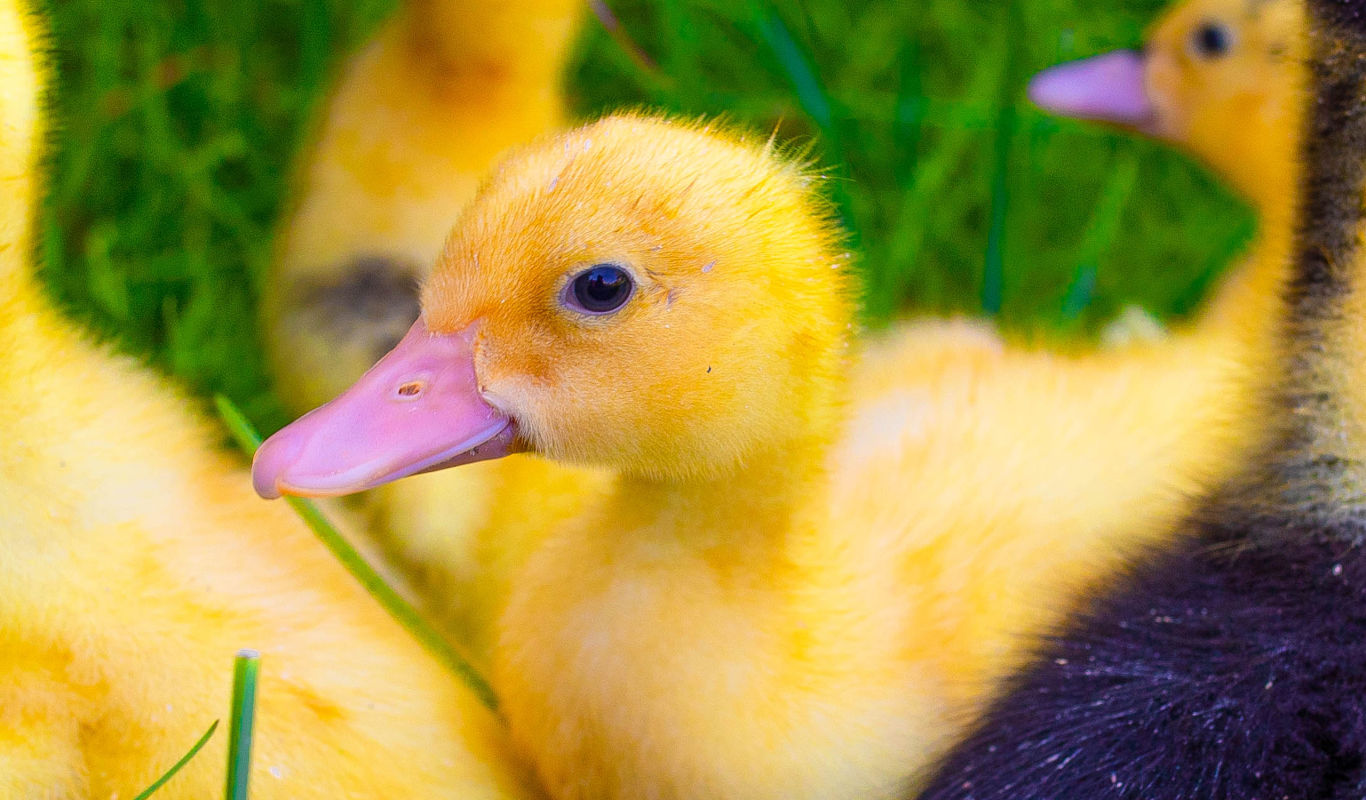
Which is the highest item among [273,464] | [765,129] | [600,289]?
[600,289]

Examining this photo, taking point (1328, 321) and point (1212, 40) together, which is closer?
point (1328, 321)

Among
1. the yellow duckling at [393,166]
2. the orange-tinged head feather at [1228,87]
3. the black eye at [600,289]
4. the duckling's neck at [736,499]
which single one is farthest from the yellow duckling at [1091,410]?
the yellow duckling at [393,166]

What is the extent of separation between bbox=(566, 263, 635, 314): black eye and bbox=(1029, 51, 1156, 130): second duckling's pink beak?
1082mm

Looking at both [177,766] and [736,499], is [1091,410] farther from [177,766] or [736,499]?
[177,766]

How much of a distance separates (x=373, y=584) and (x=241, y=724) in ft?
0.93

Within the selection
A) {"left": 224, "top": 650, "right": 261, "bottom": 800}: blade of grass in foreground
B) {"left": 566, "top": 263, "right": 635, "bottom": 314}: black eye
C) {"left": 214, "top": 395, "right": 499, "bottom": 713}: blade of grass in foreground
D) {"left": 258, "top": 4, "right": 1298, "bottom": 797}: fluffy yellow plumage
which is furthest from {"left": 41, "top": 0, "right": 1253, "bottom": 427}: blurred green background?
{"left": 224, "top": 650, "right": 261, "bottom": 800}: blade of grass in foreground

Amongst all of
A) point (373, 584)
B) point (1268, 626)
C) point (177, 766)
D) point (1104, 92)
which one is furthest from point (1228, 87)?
point (177, 766)

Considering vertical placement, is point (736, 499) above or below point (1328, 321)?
below

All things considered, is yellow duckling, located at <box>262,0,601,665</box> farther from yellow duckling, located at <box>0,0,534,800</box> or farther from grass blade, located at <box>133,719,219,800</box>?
grass blade, located at <box>133,719,219,800</box>

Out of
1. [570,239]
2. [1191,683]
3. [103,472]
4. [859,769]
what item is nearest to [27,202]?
[103,472]

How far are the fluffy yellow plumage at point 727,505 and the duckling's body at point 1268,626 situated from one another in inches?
3.1

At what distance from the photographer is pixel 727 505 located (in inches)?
49.9

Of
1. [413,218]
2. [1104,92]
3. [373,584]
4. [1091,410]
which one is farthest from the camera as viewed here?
[1104,92]

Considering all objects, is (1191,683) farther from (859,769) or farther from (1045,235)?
(1045,235)
